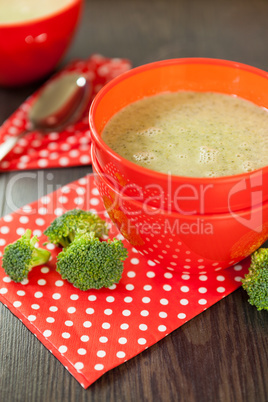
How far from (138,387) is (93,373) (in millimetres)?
97

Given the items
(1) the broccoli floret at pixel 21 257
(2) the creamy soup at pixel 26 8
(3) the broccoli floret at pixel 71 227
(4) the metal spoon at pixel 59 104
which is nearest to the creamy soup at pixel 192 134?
(3) the broccoli floret at pixel 71 227

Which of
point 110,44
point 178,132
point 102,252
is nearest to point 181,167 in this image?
point 178,132

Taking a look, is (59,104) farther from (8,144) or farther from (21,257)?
(21,257)

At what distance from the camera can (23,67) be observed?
77.2 inches

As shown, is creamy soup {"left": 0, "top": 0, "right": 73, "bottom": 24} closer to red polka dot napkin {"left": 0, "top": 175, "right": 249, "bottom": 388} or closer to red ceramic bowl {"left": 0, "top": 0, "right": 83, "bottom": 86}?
red ceramic bowl {"left": 0, "top": 0, "right": 83, "bottom": 86}

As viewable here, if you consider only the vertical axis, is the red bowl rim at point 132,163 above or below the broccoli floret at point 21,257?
above

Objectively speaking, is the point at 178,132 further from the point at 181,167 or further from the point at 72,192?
the point at 72,192

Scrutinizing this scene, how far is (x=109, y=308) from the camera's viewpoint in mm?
1242

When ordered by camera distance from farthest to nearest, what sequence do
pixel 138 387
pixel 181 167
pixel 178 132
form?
pixel 178 132 → pixel 181 167 → pixel 138 387

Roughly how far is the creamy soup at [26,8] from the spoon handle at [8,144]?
50 centimetres

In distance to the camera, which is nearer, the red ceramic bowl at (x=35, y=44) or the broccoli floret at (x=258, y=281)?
the broccoli floret at (x=258, y=281)

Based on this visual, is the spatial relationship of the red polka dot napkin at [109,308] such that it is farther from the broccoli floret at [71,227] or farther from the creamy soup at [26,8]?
the creamy soup at [26,8]

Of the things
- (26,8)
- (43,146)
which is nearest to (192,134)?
(43,146)

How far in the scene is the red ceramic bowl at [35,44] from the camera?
5.93 feet
